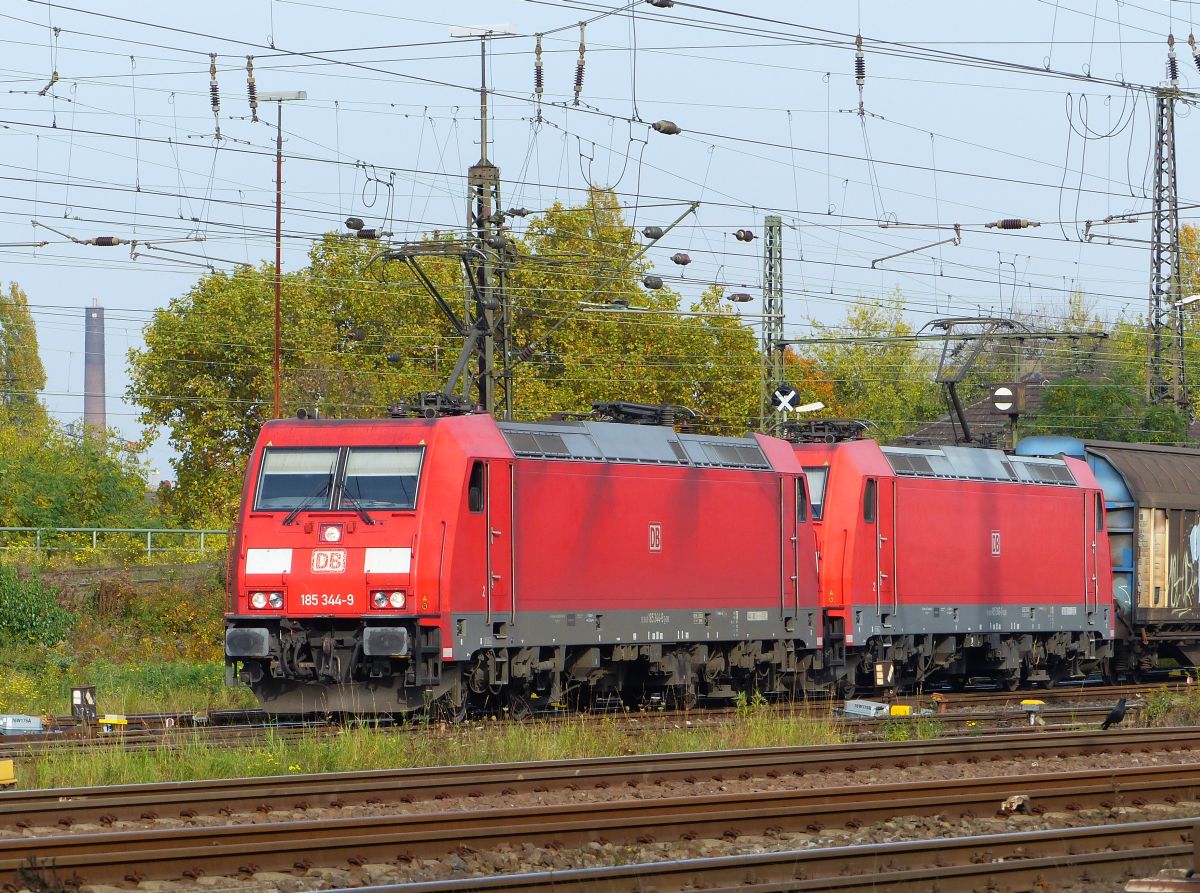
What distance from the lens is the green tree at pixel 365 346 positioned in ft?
171

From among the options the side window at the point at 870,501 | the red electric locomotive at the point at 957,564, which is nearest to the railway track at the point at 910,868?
the red electric locomotive at the point at 957,564

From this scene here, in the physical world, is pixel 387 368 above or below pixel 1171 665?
above

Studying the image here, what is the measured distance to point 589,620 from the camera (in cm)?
1991

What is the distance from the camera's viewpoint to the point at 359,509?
1809 cm

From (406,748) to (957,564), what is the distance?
12.3m

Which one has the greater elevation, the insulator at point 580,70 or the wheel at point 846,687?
the insulator at point 580,70

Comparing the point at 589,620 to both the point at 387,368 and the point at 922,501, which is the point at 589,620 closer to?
the point at 922,501

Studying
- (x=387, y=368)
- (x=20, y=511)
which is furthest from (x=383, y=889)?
(x=387, y=368)

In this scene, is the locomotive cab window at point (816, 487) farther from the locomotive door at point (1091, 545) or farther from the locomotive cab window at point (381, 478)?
the locomotive cab window at point (381, 478)

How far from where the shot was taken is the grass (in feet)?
45.5

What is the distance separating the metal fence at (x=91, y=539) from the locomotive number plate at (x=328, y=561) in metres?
19.3

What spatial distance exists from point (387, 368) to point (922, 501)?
99.4ft

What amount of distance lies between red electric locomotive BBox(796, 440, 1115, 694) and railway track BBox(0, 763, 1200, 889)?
1045 centimetres

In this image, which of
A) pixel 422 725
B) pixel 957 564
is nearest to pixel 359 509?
pixel 422 725
